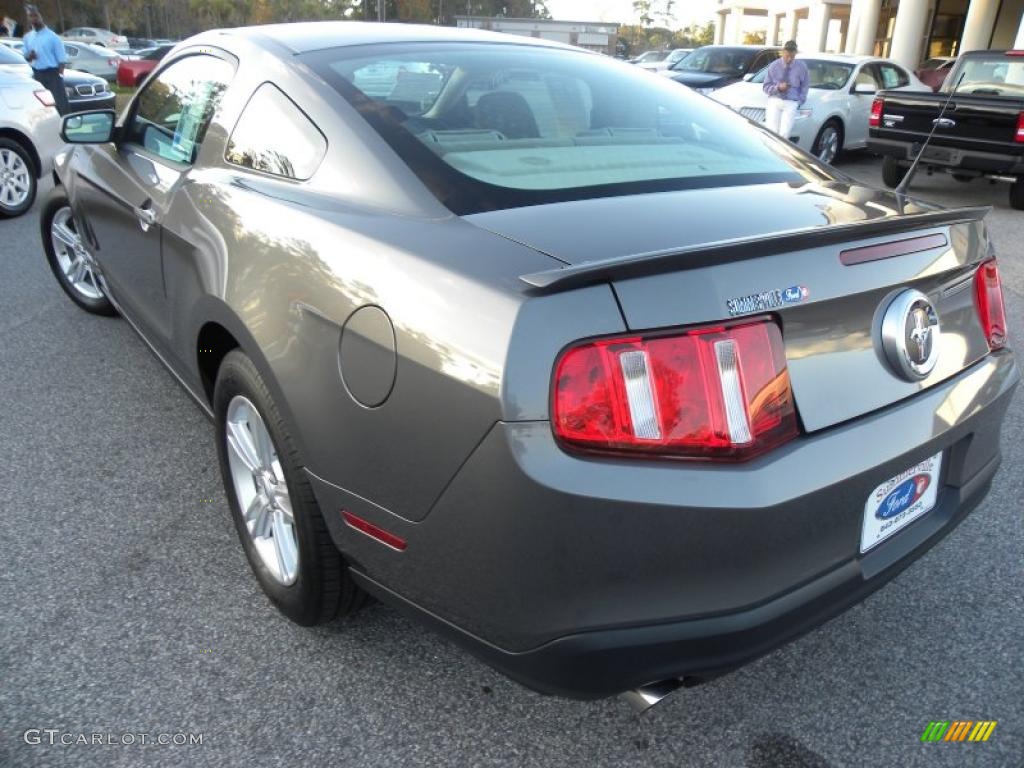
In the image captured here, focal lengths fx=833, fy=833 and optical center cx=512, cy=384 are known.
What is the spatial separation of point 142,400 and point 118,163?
1.09 metres

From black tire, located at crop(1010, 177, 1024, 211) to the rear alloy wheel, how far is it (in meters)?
2.57

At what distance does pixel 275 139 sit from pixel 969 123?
337 inches

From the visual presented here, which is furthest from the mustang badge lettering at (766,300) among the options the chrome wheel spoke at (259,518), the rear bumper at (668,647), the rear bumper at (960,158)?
the rear bumper at (960,158)

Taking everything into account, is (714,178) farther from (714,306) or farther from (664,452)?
(664,452)

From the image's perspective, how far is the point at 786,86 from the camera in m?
10.1

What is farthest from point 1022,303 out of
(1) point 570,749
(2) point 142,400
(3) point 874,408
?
(2) point 142,400

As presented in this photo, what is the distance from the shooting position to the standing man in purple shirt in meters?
10.1

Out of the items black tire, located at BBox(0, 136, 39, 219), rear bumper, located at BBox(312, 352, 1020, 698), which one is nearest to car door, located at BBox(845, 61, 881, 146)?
black tire, located at BBox(0, 136, 39, 219)

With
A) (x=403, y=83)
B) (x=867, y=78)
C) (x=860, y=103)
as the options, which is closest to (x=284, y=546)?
(x=403, y=83)

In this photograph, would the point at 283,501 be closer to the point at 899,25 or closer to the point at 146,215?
the point at 146,215

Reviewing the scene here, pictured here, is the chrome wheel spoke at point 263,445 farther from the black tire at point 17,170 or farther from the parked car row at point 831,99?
the parked car row at point 831,99

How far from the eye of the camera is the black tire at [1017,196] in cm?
897

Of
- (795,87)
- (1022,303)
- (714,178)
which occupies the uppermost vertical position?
(714,178)

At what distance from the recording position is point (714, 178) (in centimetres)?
225
